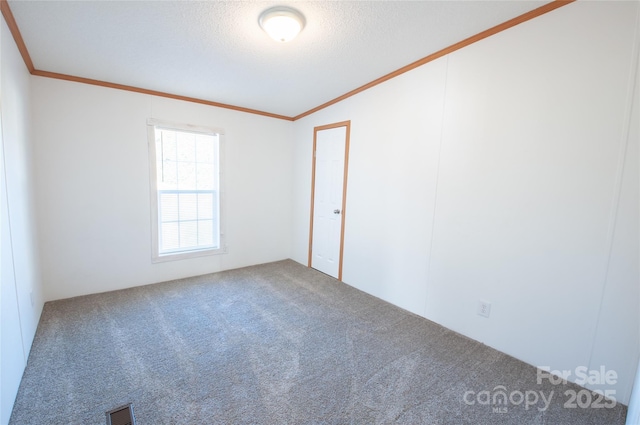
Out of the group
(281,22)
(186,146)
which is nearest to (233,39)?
(281,22)

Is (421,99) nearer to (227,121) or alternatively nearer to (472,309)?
(472,309)

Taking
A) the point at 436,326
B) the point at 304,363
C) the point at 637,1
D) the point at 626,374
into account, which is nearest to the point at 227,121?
the point at 304,363

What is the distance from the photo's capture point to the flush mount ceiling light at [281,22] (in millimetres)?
1752

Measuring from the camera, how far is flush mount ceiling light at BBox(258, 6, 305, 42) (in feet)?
5.75

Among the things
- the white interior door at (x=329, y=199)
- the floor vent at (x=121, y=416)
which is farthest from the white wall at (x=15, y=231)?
the white interior door at (x=329, y=199)

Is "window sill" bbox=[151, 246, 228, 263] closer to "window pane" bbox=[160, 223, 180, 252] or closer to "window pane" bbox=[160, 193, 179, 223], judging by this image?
"window pane" bbox=[160, 223, 180, 252]

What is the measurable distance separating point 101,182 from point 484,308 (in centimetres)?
394

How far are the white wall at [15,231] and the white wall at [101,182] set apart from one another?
0.25 m

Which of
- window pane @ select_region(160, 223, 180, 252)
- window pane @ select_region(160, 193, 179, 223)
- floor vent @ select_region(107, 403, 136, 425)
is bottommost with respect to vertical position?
floor vent @ select_region(107, 403, 136, 425)

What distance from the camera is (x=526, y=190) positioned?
1.94 meters

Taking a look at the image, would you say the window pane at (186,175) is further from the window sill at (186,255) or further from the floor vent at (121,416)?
the floor vent at (121,416)

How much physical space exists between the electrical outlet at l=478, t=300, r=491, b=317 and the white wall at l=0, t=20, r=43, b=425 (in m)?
3.01

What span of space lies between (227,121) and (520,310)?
3777 millimetres

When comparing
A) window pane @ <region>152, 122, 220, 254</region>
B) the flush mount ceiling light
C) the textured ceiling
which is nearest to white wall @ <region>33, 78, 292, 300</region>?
window pane @ <region>152, 122, 220, 254</region>
